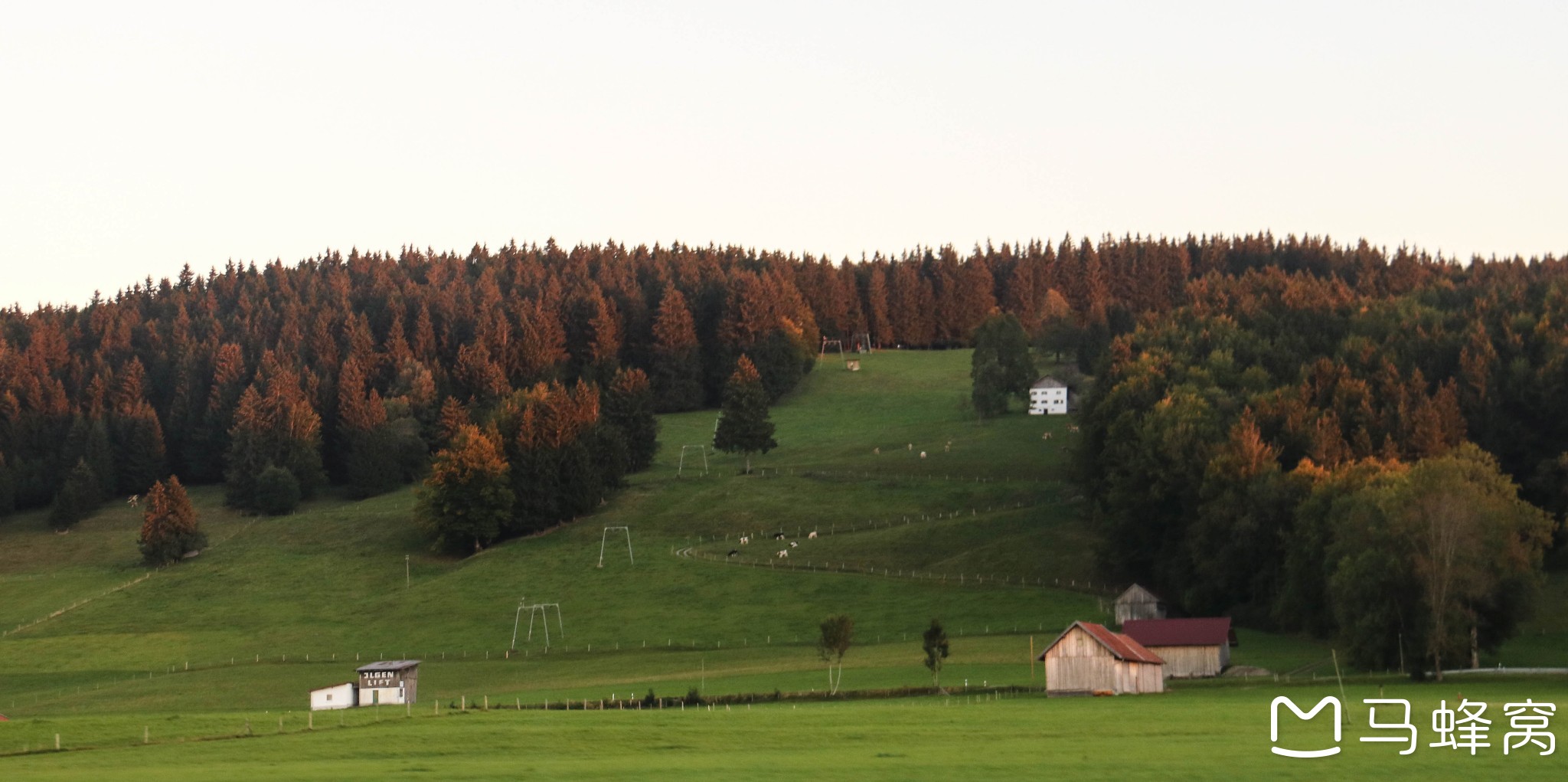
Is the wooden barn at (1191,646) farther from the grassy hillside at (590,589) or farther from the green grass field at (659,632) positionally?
the grassy hillside at (590,589)

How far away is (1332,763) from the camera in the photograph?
3969 cm

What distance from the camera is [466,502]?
11875cm

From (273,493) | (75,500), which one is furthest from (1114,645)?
(75,500)

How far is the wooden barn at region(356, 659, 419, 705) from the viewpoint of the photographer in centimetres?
7288

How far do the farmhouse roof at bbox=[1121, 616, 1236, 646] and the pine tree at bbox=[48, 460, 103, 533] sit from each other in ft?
309

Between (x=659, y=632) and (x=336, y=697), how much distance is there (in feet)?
74.6

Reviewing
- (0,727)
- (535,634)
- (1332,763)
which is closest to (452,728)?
(0,727)

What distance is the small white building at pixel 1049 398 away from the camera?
5871 inches

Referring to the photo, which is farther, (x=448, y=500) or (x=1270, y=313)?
(x=1270, y=313)

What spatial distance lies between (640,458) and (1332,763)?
105264mm

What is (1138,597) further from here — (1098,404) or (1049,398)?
(1049,398)

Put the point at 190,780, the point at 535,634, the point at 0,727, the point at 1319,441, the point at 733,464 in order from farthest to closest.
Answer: the point at 733,464, the point at 1319,441, the point at 535,634, the point at 0,727, the point at 190,780

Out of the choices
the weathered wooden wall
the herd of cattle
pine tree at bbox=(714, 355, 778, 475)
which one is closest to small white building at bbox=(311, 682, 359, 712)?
the weathered wooden wall

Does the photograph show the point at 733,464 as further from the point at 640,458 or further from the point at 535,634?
the point at 535,634
